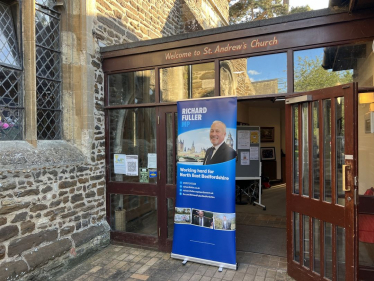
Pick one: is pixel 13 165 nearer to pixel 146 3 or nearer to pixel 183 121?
pixel 183 121

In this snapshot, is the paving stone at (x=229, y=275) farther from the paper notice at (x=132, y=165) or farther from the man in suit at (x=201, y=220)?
the paper notice at (x=132, y=165)

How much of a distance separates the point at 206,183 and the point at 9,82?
10.1ft

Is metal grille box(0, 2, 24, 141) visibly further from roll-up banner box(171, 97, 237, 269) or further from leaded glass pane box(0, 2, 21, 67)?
roll-up banner box(171, 97, 237, 269)

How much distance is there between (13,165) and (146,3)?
17.6ft

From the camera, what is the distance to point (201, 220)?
13.7 feet

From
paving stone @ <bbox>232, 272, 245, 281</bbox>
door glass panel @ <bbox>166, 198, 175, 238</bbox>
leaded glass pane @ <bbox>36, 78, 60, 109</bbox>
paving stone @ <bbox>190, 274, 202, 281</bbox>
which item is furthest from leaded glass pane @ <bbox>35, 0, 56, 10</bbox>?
paving stone @ <bbox>232, 272, 245, 281</bbox>

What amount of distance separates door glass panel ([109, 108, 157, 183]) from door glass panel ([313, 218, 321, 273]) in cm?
251

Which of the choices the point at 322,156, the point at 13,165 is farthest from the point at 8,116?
the point at 322,156

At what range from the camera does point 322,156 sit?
331 cm

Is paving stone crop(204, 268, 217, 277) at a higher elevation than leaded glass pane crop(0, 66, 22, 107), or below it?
below

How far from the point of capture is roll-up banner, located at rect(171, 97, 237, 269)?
13.1 ft

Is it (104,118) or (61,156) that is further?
(104,118)

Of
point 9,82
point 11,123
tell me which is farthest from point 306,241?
point 9,82

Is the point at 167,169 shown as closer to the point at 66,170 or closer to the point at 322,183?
the point at 66,170
